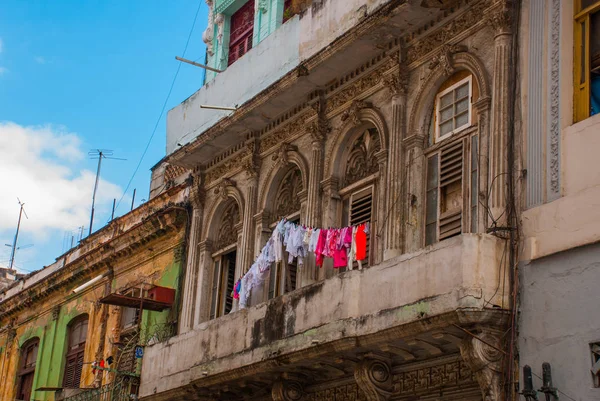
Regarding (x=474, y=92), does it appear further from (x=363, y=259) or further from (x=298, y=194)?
(x=298, y=194)

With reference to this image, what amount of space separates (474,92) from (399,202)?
65.4 inches

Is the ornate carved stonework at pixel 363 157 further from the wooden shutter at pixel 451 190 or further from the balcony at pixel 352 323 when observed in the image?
the balcony at pixel 352 323

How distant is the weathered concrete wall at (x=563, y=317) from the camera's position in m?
9.96

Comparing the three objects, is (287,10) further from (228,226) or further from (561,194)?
(561,194)

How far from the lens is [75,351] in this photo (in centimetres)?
2147


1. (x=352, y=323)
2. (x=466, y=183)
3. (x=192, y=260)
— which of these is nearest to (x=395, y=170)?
(x=466, y=183)

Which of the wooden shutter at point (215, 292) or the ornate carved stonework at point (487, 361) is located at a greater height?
the wooden shutter at point (215, 292)

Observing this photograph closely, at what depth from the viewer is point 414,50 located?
13.6m

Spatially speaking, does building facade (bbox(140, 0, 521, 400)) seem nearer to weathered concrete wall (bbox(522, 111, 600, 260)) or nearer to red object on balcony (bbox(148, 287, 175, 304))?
weathered concrete wall (bbox(522, 111, 600, 260))

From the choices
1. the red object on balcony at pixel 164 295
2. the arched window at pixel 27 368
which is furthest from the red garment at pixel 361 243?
the arched window at pixel 27 368

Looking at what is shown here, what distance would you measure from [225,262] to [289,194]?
6.47 feet

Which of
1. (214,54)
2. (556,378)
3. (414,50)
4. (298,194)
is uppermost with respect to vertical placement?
(214,54)

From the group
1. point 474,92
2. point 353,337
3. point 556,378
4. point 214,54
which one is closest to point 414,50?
point 474,92

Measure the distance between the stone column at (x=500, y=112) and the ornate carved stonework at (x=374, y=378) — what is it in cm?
236
